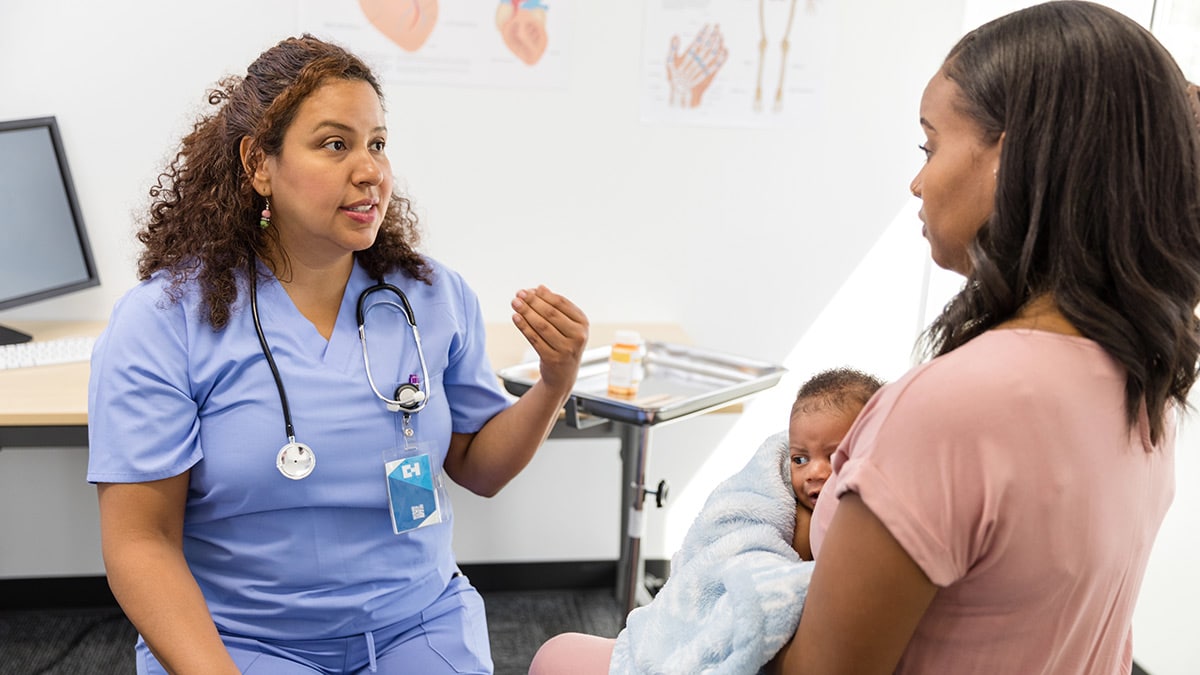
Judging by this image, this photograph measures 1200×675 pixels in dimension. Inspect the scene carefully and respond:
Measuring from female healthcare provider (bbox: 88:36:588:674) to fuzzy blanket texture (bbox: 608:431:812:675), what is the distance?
0.39 meters

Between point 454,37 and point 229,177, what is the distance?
46.7 inches

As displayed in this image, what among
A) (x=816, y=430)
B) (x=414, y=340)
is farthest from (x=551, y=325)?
(x=816, y=430)

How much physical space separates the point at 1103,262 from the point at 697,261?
6.38ft

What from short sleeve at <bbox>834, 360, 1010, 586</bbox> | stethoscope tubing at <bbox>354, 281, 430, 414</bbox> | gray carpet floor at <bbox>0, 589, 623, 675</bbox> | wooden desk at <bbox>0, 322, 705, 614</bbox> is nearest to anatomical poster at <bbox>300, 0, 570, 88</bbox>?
wooden desk at <bbox>0, 322, 705, 614</bbox>

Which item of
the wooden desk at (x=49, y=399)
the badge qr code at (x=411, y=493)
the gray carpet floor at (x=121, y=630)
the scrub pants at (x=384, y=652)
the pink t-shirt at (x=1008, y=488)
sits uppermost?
the pink t-shirt at (x=1008, y=488)

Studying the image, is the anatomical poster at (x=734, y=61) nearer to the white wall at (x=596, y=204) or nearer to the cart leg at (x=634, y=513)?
the white wall at (x=596, y=204)

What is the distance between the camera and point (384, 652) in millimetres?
1438

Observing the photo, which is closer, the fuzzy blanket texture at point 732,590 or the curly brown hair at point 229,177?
the fuzzy blanket texture at point 732,590

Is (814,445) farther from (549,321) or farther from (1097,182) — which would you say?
(1097,182)

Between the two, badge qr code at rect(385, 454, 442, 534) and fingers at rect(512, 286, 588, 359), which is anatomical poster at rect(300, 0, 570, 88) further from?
badge qr code at rect(385, 454, 442, 534)

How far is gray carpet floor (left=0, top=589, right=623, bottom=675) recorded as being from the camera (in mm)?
2400

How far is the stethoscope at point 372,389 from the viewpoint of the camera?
1.36 metres

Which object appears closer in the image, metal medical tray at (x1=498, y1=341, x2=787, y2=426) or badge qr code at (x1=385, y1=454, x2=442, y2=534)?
badge qr code at (x1=385, y1=454, x2=442, y2=534)

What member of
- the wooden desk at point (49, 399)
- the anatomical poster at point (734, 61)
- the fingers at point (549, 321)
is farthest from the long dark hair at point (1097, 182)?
the anatomical poster at point (734, 61)
